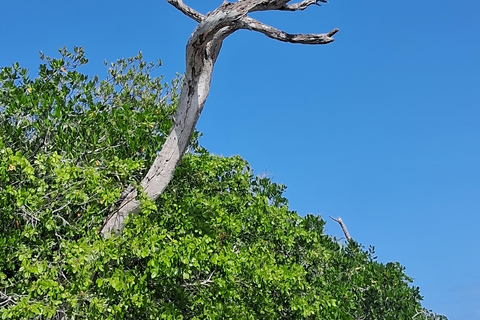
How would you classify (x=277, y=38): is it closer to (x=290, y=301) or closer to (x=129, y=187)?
(x=129, y=187)

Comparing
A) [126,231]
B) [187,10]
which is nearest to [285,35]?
[187,10]

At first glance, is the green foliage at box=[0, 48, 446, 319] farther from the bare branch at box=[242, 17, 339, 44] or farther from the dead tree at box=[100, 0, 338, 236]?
the bare branch at box=[242, 17, 339, 44]

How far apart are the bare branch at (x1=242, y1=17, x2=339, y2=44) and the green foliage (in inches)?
87.7

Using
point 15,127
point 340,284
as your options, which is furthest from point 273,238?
point 15,127

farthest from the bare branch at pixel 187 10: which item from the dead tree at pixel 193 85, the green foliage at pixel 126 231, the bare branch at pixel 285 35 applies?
the green foliage at pixel 126 231

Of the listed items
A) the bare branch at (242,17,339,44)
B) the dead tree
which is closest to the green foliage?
the dead tree

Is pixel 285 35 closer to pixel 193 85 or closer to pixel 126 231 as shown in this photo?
pixel 193 85

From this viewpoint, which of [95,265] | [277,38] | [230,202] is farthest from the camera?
[230,202]

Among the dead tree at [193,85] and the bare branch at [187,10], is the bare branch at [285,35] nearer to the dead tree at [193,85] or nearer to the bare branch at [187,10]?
the dead tree at [193,85]

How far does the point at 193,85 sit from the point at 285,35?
1.34m

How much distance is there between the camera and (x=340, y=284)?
10445 millimetres

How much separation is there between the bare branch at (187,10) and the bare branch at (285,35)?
787 mm

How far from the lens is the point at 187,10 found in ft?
25.9

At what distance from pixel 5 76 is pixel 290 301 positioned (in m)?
5.21
